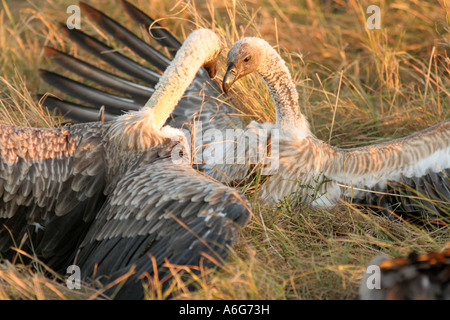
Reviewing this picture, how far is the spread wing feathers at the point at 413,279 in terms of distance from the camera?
2912 mm

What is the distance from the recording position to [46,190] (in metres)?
4.02

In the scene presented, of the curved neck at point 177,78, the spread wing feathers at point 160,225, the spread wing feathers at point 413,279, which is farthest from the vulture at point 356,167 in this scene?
the spread wing feathers at point 413,279

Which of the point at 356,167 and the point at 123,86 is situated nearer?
the point at 356,167

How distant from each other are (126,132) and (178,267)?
49.1 inches

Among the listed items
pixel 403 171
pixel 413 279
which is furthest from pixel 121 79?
pixel 413 279

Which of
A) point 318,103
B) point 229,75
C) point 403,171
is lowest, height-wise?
point 403,171

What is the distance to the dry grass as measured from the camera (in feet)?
11.0

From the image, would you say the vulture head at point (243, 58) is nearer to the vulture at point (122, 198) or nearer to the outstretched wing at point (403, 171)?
the vulture at point (122, 198)

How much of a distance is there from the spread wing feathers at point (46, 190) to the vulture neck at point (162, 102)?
205 millimetres

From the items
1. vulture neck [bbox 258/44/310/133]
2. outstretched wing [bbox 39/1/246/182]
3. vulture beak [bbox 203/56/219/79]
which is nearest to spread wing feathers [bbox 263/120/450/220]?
vulture neck [bbox 258/44/310/133]

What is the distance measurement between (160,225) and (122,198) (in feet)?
1.35

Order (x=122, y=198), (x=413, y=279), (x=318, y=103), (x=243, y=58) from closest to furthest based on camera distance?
(x=413, y=279) → (x=122, y=198) → (x=243, y=58) → (x=318, y=103)

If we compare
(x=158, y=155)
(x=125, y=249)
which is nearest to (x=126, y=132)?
(x=158, y=155)

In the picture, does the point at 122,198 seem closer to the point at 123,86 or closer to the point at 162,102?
the point at 162,102
